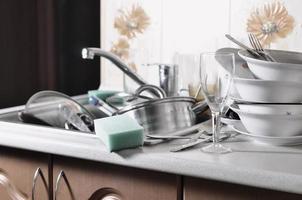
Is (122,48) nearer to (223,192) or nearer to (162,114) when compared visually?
(162,114)

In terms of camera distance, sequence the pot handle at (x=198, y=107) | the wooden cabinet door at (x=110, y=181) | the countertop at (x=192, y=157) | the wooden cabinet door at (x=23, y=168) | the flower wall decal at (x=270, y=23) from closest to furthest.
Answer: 1. the countertop at (x=192, y=157)
2. the wooden cabinet door at (x=110, y=181)
3. the wooden cabinet door at (x=23, y=168)
4. the pot handle at (x=198, y=107)
5. the flower wall decal at (x=270, y=23)

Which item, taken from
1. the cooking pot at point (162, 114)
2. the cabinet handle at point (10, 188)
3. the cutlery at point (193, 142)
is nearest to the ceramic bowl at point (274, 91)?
the cutlery at point (193, 142)

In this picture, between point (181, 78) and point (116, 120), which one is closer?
point (116, 120)

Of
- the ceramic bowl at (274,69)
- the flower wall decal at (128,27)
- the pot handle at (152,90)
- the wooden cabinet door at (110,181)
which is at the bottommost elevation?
the wooden cabinet door at (110,181)

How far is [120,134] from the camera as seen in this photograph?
96 cm

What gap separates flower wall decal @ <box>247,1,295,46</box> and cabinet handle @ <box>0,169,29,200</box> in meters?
0.78

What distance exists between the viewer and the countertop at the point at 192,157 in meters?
0.84

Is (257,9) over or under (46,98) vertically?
over

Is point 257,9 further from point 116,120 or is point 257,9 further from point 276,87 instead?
point 116,120

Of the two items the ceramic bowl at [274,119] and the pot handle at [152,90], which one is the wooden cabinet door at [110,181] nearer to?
the ceramic bowl at [274,119]

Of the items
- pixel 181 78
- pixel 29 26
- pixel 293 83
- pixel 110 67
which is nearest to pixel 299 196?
pixel 293 83

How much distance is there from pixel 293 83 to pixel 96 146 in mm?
418

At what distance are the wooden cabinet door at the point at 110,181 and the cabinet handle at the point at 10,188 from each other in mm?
105

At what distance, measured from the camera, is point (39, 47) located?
178cm
